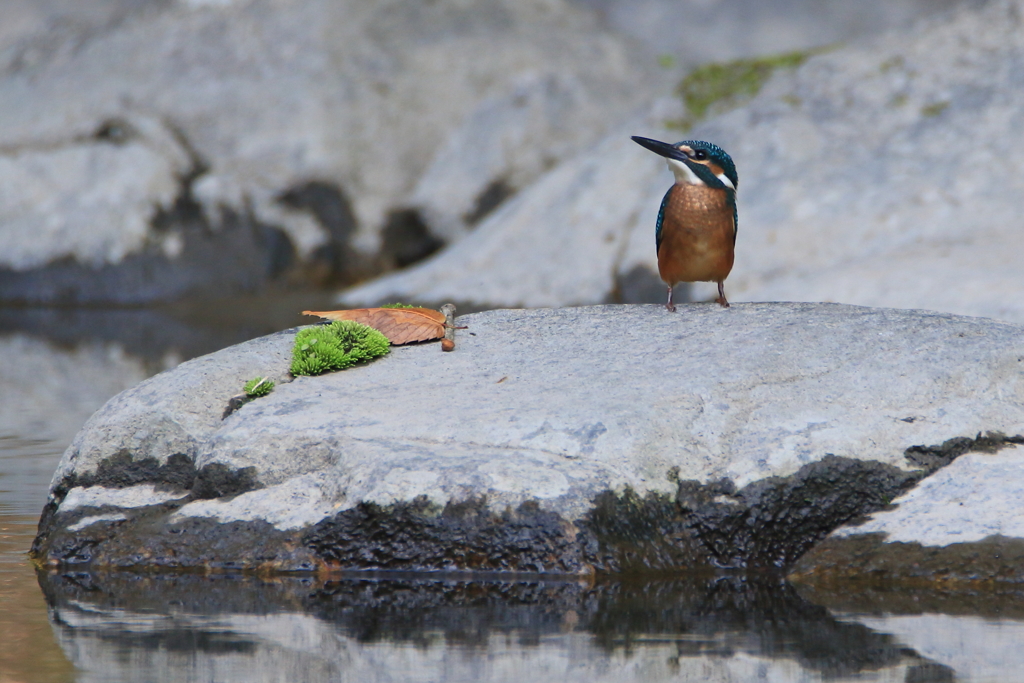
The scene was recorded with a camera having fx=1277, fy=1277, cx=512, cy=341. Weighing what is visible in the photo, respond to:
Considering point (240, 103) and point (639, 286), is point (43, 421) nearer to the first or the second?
point (639, 286)

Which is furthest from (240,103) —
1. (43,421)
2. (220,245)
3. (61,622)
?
(61,622)

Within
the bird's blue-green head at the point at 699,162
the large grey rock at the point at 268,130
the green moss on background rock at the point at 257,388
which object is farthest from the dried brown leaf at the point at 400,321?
the large grey rock at the point at 268,130

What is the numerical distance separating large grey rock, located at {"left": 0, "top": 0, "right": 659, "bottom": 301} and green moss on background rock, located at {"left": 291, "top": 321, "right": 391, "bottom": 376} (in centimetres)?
1142

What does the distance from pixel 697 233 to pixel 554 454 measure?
159 cm

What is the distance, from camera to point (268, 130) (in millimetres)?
18422

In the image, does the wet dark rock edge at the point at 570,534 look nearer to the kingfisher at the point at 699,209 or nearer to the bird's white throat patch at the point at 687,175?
the kingfisher at the point at 699,209

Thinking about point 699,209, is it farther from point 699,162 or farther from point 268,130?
point 268,130

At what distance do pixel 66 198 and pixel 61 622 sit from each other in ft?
48.0

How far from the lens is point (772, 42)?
Answer: 19.6m

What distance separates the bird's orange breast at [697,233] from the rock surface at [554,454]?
0.47 m

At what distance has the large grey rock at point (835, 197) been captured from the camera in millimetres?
12008

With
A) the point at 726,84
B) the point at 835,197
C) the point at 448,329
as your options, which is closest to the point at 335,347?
the point at 448,329

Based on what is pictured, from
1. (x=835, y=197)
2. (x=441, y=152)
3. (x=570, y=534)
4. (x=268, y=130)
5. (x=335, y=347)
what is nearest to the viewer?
(x=570, y=534)

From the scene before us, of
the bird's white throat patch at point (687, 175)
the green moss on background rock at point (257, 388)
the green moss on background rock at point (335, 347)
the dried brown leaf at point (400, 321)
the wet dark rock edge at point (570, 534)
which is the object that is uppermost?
the bird's white throat patch at point (687, 175)
